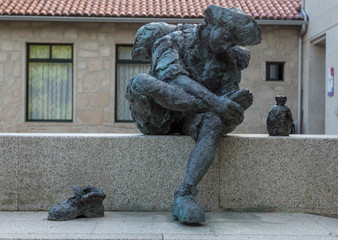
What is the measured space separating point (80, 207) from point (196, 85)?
1.08 meters

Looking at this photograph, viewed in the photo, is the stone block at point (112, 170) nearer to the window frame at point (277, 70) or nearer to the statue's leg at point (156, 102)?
the statue's leg at point (156, 102)

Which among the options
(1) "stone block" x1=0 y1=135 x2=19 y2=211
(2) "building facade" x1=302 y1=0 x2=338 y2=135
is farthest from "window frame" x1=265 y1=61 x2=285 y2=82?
(1) "stone block" x1=0 y1=135 x2=19 y2=211

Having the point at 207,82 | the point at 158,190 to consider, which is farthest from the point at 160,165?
the point at 207,82

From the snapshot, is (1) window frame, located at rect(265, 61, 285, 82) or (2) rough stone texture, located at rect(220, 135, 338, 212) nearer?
(2) rough stone texture, located at rect(220, 135, 338, 212)

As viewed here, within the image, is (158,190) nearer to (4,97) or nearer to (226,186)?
(226,186)

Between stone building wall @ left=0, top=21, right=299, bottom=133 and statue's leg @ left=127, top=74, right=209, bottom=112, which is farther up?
stone building wall @ left=0, top=21, right=299, bottom=133

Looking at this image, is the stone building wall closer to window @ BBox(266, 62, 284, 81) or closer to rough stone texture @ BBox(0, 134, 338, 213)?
window @ BBox(266, 62, 284, 81)

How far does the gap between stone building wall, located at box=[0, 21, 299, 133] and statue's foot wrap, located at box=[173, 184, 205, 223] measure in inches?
341

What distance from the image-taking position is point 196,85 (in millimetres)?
3246

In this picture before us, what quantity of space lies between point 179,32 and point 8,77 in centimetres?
891

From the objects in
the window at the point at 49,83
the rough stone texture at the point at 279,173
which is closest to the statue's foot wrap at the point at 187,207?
the rough stone texture at the point at 279,173

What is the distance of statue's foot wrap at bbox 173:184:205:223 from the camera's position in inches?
108

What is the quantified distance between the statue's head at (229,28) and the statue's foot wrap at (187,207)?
1.01 meters

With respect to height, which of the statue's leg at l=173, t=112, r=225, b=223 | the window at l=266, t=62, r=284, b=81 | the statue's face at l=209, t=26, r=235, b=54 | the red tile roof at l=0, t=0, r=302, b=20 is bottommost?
the statue's leg at l=173, t=112, r=225, b=223
